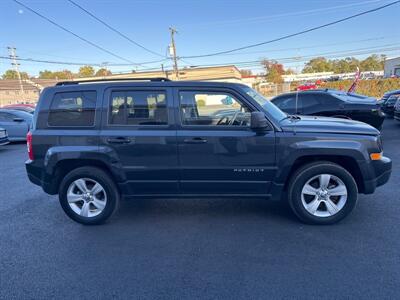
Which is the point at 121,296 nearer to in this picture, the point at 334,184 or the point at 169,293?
the point at 169,293

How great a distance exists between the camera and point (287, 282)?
104 inches

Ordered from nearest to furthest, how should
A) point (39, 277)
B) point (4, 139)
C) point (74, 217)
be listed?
1. point (39, 277)
2. point (74, 217)
3. point (4, 139)

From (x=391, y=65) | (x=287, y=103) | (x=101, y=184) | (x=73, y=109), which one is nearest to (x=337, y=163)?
(x=101, y=184)

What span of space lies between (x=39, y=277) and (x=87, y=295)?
67 cm

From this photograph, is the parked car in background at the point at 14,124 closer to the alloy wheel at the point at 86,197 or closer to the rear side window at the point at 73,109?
the rear side window at the point at 73,109

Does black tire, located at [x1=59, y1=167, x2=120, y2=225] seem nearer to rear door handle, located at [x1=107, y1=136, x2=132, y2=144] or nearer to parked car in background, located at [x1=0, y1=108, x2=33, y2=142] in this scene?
rear door handle, located at [x1=107, y1=136, x2=132, y2=144]

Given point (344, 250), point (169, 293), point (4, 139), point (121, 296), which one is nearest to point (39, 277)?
point (121, 296)

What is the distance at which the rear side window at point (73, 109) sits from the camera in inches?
149

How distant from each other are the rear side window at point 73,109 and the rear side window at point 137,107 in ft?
0.95

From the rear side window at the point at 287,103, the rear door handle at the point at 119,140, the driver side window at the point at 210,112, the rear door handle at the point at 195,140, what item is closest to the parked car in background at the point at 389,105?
Result: the rear side window at the point at 287,103

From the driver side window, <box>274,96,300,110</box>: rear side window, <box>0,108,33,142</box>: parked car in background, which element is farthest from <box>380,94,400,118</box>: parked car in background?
<box>0,108,33,142</box>: parked car in background

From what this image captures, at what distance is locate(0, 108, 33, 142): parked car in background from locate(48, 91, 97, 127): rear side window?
358 inches

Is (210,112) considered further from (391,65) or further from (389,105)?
(391,65)

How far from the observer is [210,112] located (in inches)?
151
